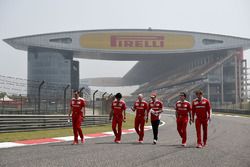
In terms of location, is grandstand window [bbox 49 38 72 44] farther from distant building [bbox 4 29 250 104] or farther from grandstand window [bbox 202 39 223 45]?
grandstand window [bbox 202 39 223 45]

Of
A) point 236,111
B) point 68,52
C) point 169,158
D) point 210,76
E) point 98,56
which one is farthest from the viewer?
point 98,56

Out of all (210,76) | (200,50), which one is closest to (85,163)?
(210,76)

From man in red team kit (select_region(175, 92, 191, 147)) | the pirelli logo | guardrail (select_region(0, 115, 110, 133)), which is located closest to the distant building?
the pirelli logo

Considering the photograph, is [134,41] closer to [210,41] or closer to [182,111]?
[210,41]

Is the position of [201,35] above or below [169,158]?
above

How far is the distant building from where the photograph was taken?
8831 cm

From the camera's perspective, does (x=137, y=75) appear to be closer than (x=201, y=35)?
No

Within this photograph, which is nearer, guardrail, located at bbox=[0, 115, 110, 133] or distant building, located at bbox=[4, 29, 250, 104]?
guardrail, located at bbox=[0, 115, 110, 133]

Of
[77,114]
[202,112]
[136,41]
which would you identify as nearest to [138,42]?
[136,41]

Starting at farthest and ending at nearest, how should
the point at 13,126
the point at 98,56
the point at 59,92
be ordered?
the point at 98,56 < the point at 59,92 < the point at 13,126

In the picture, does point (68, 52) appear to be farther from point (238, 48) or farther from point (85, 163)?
point (85, 163)

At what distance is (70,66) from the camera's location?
303 feet

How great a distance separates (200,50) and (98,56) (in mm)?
25283

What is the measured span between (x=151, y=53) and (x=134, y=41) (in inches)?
197
